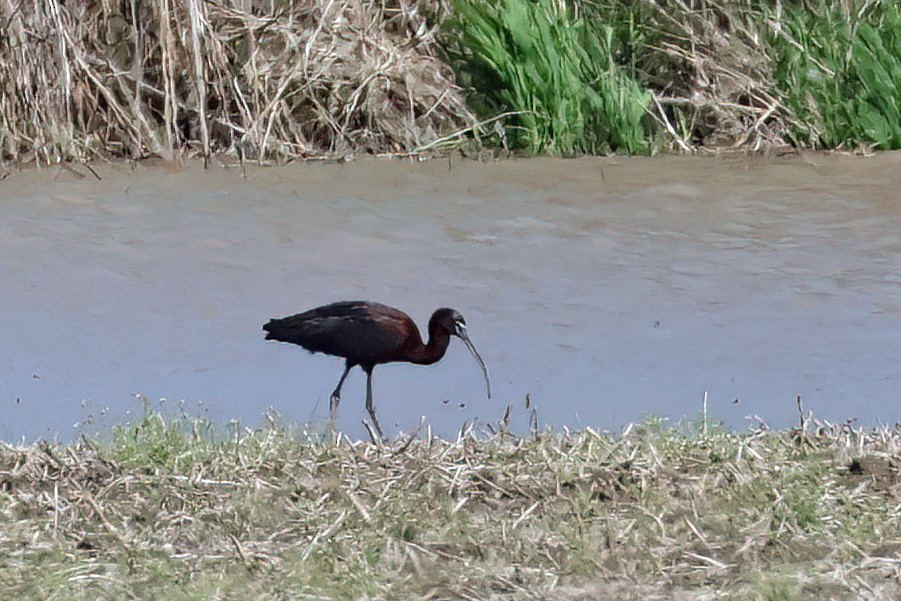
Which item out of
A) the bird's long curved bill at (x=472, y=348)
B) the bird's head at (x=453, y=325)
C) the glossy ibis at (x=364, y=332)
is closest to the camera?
the bird's long curved bill at (x=472, y=348)

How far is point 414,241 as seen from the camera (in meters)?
6.50

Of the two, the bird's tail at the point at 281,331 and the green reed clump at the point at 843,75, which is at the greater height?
the green reed clump at the point at 843,75

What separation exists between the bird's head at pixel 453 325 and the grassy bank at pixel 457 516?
86 cm

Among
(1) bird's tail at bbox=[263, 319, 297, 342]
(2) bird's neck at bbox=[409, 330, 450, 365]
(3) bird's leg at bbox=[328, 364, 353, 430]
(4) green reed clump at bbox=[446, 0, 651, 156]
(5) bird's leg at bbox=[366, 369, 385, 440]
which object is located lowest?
(5) bird's leg at bbox=[366, 369, 385, 440]

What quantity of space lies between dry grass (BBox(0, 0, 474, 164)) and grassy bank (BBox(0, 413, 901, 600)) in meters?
4.01

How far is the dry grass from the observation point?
25.9 ft

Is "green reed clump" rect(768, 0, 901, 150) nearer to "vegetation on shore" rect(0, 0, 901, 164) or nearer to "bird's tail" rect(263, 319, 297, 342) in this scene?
"vegetation on shore" rect(0, 0, 901, 164)

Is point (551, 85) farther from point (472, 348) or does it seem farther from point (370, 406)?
point (370, 406)

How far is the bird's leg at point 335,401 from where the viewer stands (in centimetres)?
454

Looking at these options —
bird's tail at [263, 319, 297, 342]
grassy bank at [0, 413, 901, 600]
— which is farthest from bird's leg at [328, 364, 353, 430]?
grassy bank at [0, 413, 901, 600]

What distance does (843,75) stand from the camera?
8258 millimetres

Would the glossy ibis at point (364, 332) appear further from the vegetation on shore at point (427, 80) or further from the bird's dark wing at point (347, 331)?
the vegetation on shore at point (427, 80)

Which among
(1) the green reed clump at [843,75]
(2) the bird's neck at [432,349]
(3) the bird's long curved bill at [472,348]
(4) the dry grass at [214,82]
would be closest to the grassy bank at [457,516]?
(3) the bird's long curved bill at [472,348]

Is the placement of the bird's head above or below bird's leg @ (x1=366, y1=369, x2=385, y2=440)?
above
